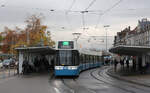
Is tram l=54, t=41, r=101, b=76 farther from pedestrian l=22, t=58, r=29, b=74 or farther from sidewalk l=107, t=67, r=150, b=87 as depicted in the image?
pedestrian l=22, t=58, r=29, b=74

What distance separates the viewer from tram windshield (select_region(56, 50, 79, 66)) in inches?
898

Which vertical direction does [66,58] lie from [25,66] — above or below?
above

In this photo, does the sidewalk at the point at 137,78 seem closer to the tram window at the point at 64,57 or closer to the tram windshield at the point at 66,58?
the tram windshield at the point at 66,58

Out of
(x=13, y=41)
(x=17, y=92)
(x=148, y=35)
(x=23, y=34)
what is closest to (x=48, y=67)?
(x=23, y=34)

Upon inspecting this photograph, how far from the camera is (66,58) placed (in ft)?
75.4

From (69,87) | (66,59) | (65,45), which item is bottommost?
(69,87)

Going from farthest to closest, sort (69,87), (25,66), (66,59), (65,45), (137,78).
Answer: (25,66), (137,78), (65,45), (66,59), (69,87)

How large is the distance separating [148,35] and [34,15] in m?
29.6

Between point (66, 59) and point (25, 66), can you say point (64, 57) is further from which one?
A: point (25, 66)

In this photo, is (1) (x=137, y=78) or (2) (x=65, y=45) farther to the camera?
(1) (x=137, y=78)

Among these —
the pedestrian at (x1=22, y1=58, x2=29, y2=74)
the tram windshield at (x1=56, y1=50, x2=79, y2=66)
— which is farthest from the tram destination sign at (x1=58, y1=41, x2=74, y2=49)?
the pedestrian at (x1=22, y1=58, x2=29, y2=74)

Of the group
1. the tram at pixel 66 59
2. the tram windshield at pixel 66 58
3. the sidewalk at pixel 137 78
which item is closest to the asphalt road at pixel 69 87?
the sidewalk at pixel 137 78

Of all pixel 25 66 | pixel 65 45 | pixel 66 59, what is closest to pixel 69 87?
pixel 66 59

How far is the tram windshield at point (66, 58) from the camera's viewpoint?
22.8m
